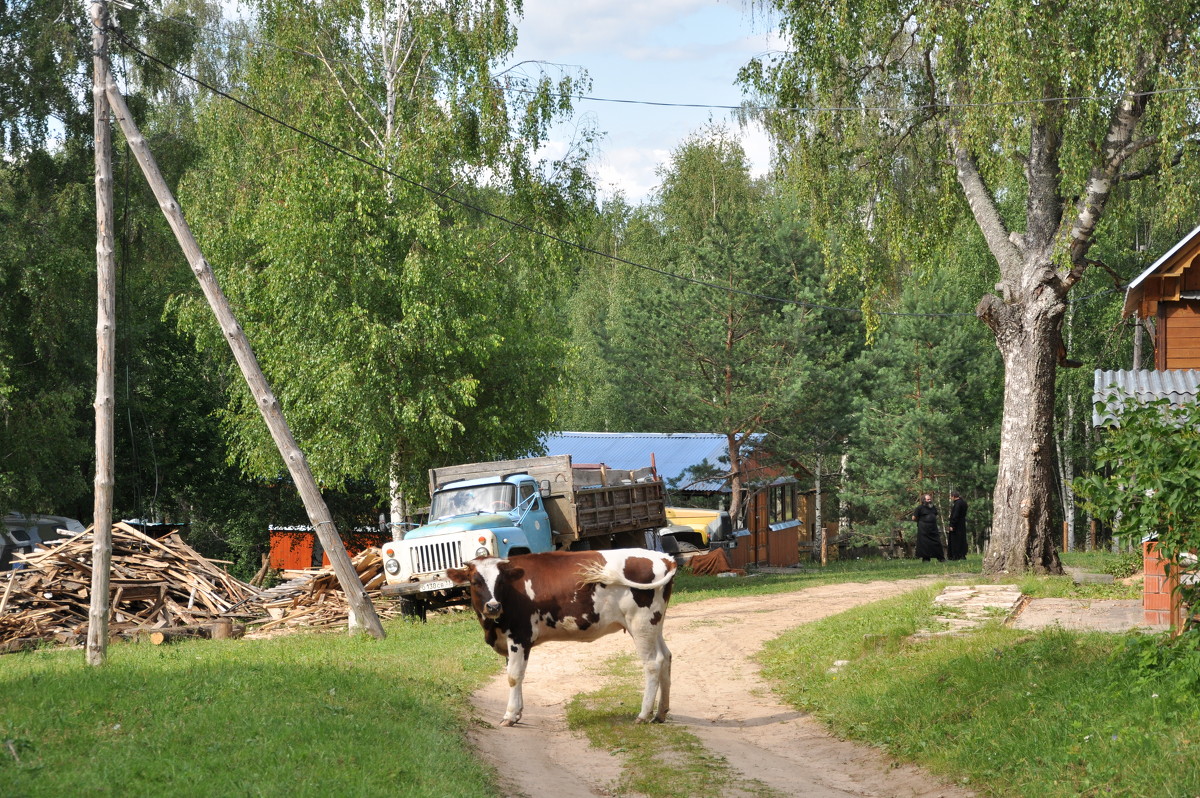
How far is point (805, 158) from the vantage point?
69.5 ft

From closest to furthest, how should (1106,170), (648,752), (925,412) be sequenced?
1. (648,752)
2. (1106,170)
3. (925,412)

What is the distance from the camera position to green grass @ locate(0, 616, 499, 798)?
6746 millimetres

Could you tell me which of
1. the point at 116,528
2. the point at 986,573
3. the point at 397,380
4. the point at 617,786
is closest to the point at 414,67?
the point at 397,380

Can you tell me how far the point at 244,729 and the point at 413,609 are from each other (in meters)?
11.1

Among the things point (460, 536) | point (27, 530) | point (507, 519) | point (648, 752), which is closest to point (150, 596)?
point (460, 536)

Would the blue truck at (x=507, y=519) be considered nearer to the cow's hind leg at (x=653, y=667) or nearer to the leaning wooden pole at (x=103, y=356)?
the leaning wooden pole at (x=103, y=356)

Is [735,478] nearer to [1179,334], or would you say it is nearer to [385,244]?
[385,244]

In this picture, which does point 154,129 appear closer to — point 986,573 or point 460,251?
point 460,251

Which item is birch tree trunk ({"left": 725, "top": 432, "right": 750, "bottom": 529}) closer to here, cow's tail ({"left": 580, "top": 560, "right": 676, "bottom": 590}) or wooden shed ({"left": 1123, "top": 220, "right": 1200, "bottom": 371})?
wooden shed ({"left": 1123, "top": 220, "right": 1200, "bottom": 371})

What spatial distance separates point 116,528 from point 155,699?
489 inches

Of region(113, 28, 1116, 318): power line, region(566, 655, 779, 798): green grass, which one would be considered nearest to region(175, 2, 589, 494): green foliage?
region(113, 28, 1116, 318): power line

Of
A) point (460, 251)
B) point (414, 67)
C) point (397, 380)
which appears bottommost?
point (397, 380)

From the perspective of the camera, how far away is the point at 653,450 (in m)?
35.9

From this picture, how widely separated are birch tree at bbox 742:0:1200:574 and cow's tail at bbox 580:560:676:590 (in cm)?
1096
